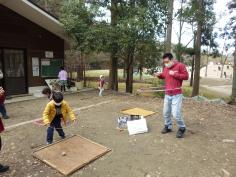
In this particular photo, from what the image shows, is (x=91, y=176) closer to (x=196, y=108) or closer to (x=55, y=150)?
(x=55, y=150)

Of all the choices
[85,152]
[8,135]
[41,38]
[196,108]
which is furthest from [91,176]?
[41,38]

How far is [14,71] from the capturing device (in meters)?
12.4

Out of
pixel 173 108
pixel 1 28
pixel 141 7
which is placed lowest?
pixel 173 108

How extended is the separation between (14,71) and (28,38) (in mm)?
1823

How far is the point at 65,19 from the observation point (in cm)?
1277

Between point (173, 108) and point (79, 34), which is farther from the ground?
point (79, 34)

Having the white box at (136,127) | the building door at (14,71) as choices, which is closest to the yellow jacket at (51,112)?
the white box at (136,127)

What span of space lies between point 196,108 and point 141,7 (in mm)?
5767

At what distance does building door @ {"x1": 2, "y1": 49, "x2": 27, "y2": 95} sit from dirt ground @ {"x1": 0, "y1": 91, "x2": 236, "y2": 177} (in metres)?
4.35

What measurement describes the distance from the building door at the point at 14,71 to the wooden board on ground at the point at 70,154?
7828mm

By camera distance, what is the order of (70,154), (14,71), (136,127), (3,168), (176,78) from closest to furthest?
1. (3,168)
2. (70,154)
3. (176,78)
4. (136,127)
5. (14,71)

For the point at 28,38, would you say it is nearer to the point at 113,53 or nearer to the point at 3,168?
the point at 113,53

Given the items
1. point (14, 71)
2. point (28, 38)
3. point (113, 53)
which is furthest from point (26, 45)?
point (113, 53)

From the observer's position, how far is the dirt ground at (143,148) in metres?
4.36
